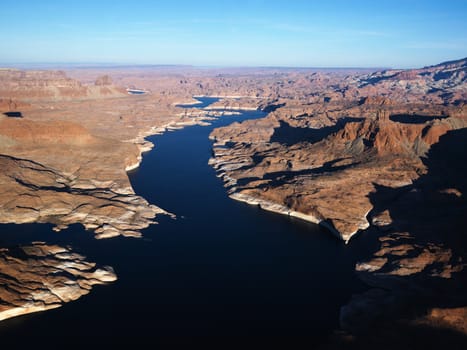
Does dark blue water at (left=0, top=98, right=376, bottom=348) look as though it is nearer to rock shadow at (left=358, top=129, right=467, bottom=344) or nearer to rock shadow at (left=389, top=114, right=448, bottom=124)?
rock shadow at (left=358, top=129, right=467, bottom=344)

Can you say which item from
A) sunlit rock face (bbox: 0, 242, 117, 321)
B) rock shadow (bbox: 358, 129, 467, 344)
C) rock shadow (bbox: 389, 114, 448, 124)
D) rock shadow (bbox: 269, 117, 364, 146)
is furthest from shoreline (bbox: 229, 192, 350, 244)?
rock shadow (bbox: 389, 114, 448, 124)

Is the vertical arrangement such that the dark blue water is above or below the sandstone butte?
below

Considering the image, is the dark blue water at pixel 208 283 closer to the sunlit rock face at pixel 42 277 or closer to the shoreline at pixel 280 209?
the sunlit rock face at pixel 42 277

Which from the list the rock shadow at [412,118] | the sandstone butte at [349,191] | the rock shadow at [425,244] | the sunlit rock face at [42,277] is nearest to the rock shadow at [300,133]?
the sandstone butte at [349,191]

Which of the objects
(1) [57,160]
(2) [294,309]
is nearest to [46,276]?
(2) [294,309]

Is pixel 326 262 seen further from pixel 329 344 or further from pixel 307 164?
pixel 307 164

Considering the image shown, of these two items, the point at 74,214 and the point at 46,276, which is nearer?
the point at 46,276
